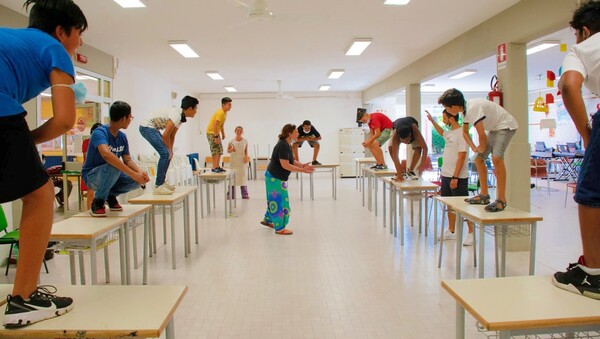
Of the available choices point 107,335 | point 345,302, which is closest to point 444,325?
point 345,302

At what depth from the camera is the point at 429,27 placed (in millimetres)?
5672

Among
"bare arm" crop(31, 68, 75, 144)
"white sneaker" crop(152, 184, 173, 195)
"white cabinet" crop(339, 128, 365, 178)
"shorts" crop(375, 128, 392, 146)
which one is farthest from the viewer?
"white cabinet" crop(339, 128, 365, 178)

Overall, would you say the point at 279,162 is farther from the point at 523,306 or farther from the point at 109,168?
the point at 523,306

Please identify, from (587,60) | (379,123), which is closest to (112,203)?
(587,60)

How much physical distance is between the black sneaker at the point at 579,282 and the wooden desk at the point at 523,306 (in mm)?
22

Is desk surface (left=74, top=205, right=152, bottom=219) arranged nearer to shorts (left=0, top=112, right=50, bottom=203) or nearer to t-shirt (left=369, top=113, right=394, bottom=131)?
shorts (left=0, top=112, right=50, bottom=203)

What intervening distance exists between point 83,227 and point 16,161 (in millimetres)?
1369

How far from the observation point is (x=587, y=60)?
63.6 inches

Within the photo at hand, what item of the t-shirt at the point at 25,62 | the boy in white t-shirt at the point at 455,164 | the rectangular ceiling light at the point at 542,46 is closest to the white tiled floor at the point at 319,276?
the boy in white t-shirt at the point at 455,164

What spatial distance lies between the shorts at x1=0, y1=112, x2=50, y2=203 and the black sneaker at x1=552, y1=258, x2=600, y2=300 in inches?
80.3

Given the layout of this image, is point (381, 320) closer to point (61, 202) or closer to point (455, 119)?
point (455, 119)

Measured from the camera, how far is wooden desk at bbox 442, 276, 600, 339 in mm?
1332

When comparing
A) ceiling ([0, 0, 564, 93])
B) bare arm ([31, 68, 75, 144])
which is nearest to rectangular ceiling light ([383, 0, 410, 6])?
ceiling ([0, 0, 564, 93])

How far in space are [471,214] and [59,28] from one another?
9.23 feet
